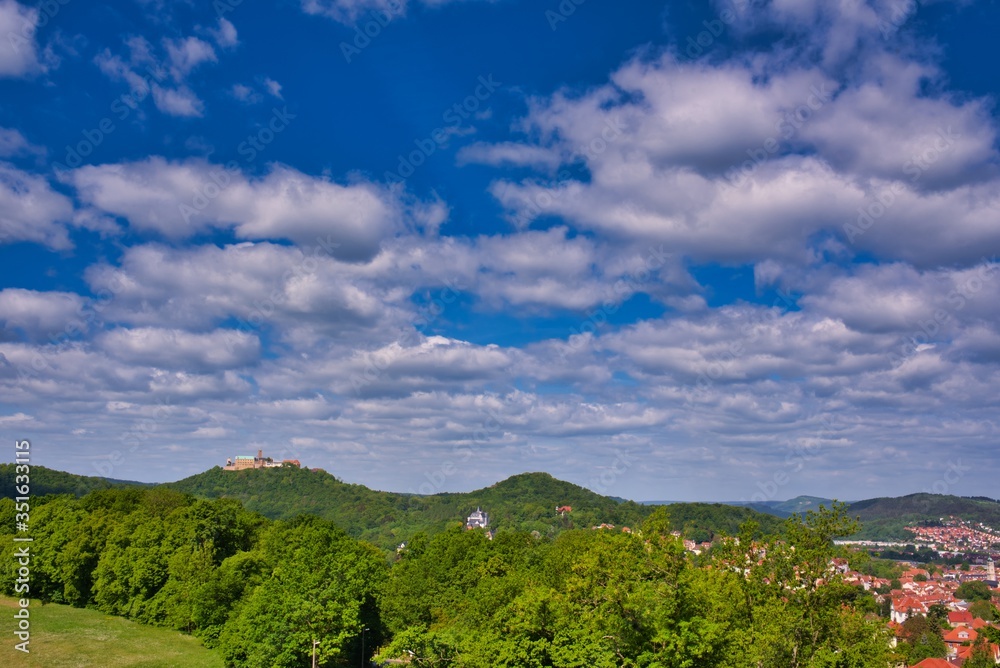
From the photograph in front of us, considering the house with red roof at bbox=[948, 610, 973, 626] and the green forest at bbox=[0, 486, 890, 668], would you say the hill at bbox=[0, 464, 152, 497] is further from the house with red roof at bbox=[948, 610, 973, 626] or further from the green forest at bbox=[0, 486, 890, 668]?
the house with red roof at bbox=[948, 610, 973, 626]

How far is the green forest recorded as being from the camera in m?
24.4

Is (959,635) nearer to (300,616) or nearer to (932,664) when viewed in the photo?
(932,664)

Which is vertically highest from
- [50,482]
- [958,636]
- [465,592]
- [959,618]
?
[50,482]

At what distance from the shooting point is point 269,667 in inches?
1437

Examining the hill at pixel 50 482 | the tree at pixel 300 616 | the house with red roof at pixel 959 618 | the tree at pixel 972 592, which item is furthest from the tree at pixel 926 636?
the hill at pixel 50 482

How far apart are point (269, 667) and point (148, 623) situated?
996 inches

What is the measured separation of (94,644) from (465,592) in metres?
27.1

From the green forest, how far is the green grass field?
6.64ft

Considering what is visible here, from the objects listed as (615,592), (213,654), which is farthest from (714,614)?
(213,654)

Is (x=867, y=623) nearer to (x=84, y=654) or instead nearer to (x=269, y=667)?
(x=269, y=667)

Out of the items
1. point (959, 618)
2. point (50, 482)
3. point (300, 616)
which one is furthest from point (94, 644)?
point (50, 482)

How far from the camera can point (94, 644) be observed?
1789 inches

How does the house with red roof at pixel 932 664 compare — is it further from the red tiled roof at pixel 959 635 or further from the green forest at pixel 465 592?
the green forest at pixel 465 592

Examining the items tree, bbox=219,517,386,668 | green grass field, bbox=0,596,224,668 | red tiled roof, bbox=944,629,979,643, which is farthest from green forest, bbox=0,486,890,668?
red tiled roof, bbox=944,629,979,643
